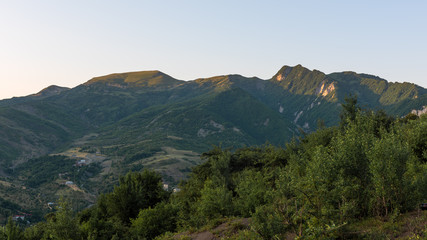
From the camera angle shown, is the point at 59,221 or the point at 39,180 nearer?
the point at 59,221

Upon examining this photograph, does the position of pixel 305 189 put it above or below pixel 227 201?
above

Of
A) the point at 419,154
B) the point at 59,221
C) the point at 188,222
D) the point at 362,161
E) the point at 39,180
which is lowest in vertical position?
the point at 39,180

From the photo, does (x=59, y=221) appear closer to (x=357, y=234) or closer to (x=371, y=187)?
(x=357, y=234)

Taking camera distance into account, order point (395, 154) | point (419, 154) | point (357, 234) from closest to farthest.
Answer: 1. point (357, 234)
2. point (395, 154)
3. point (419, 154)

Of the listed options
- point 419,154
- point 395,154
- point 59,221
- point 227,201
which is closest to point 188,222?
point 227,201

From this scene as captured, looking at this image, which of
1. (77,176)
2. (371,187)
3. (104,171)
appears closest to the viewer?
(371,187)

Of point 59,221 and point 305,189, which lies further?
point 59,221

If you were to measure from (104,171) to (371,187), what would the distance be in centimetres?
19968

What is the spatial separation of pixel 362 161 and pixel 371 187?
1.61 meters

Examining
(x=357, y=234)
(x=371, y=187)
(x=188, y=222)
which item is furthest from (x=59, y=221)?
(x=371, y=187)

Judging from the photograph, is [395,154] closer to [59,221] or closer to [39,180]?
[59,221]

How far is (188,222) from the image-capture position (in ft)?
76.9

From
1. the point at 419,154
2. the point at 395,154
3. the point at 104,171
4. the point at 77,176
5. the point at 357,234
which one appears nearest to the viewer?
the point at 357,234

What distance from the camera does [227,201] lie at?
24328 millimetres
